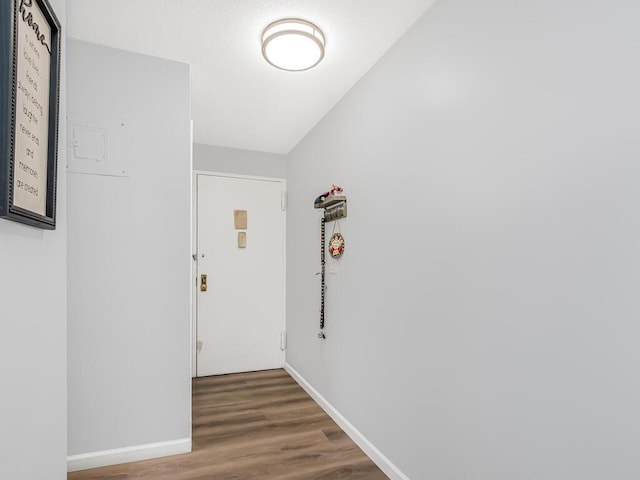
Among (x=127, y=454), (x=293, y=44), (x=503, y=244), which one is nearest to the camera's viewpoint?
(x=503, y=244)

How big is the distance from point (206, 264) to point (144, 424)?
66.3 inches

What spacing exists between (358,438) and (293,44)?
237cm

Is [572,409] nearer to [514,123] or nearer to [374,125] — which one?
[514,123]

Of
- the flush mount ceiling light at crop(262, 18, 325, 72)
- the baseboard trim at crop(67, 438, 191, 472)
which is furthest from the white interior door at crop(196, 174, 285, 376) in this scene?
the flush mount ceiling light at crop(262, 18, 325, 72)

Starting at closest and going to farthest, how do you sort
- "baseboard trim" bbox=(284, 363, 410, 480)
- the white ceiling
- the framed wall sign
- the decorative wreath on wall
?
the framed wall sign
the white ceiling
"baseboard trim" bbox=(284, 363, 410, 480)
the decorative wreath on wall

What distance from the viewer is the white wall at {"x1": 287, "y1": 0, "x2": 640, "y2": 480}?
3.19 ft

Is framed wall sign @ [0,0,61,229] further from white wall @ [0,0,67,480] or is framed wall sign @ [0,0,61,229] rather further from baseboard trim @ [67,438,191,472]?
baseboard trim @ [67,438,191,472]

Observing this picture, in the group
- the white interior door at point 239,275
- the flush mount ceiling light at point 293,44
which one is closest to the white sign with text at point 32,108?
the flush mount ceiling light at point 293,44

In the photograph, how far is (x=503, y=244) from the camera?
51.1 inches

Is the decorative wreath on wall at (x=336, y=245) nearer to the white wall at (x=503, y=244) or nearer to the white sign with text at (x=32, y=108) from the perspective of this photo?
the white wall at (x=503, y=244)

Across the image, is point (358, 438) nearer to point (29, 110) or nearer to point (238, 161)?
point (29, 110)

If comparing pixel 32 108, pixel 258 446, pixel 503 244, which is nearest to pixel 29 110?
pixel 32 108

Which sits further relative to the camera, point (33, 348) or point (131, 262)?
point (131, 262)

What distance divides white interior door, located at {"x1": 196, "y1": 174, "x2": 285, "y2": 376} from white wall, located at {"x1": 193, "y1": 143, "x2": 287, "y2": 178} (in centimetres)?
10
